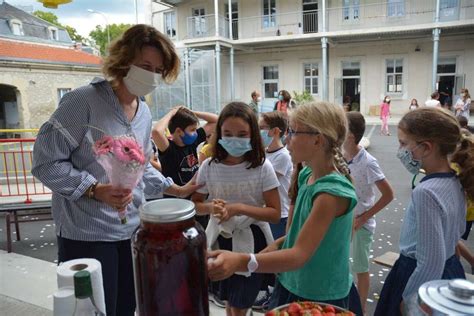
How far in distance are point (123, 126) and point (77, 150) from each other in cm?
25

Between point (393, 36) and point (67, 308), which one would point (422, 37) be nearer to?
point (393, 36)

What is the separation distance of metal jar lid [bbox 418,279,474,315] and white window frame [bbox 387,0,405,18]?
2150 cm

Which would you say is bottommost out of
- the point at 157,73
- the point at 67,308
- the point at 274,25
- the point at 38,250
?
the point at 38,250

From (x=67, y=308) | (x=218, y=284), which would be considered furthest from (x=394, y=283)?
(x=67, y=308)

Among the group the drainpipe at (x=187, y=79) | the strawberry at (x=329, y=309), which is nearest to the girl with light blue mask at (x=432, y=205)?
the strawberry at (x=329, y=309)

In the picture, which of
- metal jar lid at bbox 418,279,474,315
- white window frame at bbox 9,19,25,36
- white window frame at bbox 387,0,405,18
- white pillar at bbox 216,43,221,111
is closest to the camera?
metal jar lid at bbox 418,279,474,315

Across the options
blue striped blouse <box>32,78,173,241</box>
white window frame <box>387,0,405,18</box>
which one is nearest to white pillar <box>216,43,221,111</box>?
white window frame <box>387,0,405,18</box>

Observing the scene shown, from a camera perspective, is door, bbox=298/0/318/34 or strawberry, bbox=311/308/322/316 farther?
door, bbox=298/0/318/34

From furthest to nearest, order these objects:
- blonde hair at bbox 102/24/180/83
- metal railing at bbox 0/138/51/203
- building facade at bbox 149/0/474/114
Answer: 1. building facade at bbox 149/0/474/114
2. metal railing at bbox 0/138/51/203
3. blonde hair at bbox 102/24/180/83

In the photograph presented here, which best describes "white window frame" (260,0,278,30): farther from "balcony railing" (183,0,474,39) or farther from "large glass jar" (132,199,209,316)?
"large glass jar" (132,199,209,316)

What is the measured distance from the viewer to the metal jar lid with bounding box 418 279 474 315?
74 centimetres

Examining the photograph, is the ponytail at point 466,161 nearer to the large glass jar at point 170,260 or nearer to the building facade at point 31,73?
the large glass jar at point 170,260

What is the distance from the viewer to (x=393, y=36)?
1978 cm

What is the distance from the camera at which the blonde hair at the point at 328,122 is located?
1567 mm
